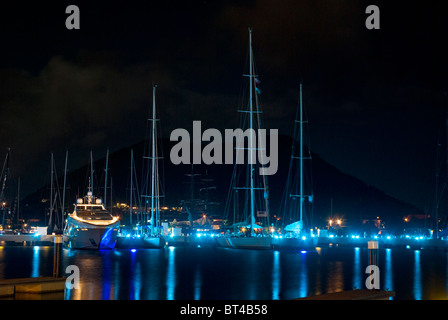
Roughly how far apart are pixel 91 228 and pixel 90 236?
48.5 inches

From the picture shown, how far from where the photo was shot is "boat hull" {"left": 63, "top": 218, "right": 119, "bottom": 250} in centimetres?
8762

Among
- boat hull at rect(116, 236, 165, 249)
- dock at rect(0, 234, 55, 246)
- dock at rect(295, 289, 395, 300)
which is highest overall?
dock at rect(295, 289, 395, 300)

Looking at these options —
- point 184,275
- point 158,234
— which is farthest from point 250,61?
point 184,275

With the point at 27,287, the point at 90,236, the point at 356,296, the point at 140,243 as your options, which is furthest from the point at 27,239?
the point at 356,296

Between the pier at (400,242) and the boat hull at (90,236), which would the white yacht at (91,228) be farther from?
the pier at (400,242)

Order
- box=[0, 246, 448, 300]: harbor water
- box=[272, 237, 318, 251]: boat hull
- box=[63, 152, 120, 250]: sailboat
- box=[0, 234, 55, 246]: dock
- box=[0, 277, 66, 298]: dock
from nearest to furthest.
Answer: box=[0, 277, 66, 298]: dock → box=[0, 246, 448, 300]: harbor water → box=[272, 237, 318, 251]: boat hull → box=[63, 152, 120, 250]: sailboat → box=[0, 234, 55, 246]: dock

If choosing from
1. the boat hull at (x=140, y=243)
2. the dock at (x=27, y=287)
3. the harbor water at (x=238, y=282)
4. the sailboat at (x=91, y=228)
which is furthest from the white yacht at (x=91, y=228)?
the dock at (x=27, y=287)

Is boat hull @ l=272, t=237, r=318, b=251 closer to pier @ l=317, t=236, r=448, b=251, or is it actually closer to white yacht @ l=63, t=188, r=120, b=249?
white yacht @ l=63, t=188, r=120, b=249

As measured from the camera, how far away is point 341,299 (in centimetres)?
2111

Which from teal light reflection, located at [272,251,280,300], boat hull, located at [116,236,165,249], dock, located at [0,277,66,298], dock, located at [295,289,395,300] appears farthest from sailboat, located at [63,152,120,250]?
dock, located at [295,289,395,300]

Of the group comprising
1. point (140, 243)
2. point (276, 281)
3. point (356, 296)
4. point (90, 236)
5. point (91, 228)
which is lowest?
point (140, 243)

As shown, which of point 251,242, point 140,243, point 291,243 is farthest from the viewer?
point 140,243

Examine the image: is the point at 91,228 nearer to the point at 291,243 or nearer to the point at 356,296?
the point at 291,243

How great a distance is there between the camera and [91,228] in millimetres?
87625
